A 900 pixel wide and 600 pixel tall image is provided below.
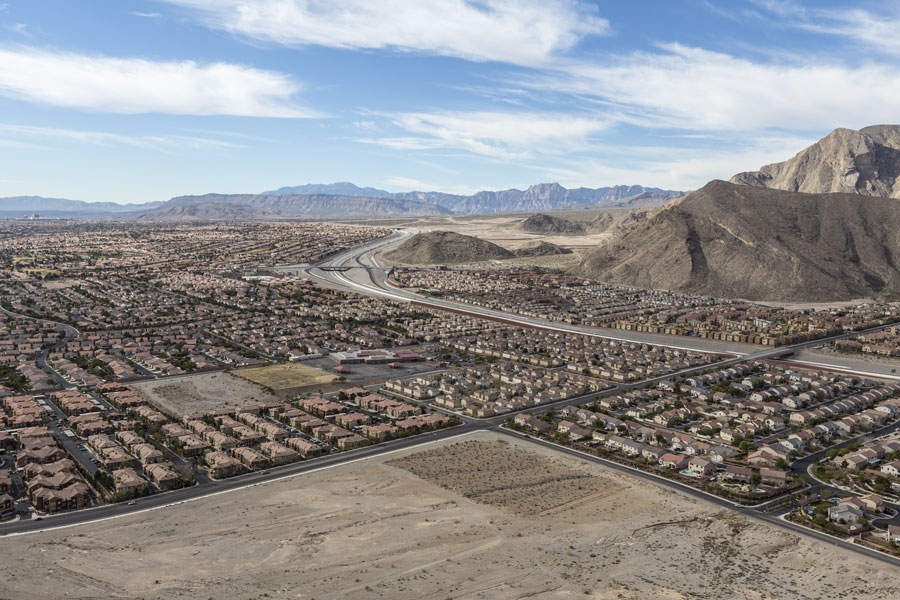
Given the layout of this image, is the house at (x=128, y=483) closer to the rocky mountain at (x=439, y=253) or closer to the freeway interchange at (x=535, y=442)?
the freeway interchange at (x=535, y=442)

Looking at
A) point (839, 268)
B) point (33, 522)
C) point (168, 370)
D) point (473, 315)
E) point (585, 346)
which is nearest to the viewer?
point (33, 522)

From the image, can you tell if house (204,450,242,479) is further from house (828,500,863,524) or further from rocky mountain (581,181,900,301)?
rocky mountain (581,181,900,301)

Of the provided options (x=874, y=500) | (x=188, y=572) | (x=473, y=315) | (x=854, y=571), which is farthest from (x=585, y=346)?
(x=188, y=572)

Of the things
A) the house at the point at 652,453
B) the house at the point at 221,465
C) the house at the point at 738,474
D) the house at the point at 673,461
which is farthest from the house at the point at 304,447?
the house at the point at 738,474

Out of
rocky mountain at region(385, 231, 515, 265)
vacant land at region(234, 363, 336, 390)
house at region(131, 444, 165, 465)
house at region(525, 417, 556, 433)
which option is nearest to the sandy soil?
house at region(131, 444, 165, 465)

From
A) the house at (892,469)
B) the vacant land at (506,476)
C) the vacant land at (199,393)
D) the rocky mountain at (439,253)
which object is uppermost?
the rocky mountain at (439,253)

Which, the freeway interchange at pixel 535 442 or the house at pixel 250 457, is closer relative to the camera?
the freeway interchange at pixel 535 442

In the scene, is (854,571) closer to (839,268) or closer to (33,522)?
(33,522)
